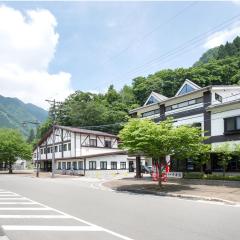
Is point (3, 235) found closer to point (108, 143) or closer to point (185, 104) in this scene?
point (185, 104)

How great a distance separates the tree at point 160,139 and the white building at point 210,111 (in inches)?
226

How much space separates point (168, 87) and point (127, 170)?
76.0 feet

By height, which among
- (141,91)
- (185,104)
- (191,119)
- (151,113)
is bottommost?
(191,119)

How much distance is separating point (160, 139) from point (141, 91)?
2372 inches

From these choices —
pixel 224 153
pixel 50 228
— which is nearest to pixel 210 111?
pixel 224 153

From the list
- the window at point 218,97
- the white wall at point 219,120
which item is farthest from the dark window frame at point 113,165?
the white wall at point 219,120

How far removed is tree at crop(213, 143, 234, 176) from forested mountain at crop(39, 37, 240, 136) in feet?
123

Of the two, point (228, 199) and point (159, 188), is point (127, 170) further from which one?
point (228, 199)

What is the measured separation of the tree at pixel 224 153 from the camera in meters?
31.1

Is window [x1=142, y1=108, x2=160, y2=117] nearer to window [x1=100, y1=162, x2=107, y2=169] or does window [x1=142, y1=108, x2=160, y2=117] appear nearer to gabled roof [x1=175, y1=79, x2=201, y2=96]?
gabled roof [x1=175, y1=79, x2=201, y2=96]

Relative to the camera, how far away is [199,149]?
2912cm

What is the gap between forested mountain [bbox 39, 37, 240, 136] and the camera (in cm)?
7206

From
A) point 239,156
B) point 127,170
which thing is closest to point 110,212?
point 239,156

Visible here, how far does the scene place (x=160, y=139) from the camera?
26891 millimetres
